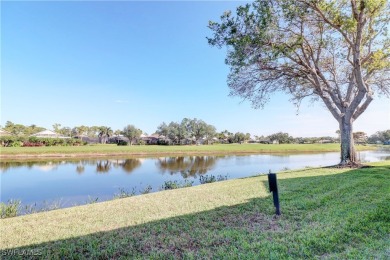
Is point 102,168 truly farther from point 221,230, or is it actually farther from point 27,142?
point 27,142

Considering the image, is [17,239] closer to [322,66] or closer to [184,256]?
[184,256]

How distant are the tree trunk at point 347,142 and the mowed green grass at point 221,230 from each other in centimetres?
778

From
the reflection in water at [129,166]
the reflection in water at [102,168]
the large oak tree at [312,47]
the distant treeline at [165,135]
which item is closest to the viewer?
the large oak tree at [312,47]

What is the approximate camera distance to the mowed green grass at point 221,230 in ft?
10.9

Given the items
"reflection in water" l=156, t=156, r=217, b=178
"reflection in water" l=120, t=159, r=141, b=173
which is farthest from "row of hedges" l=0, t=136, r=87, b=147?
"reflection in water" l=156, t=156, r=217, b=178

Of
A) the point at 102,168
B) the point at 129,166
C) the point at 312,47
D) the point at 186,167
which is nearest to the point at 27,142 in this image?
the point at 102,168

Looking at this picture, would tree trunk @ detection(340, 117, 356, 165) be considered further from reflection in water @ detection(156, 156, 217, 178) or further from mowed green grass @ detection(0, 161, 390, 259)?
reflection in water @ detection(156, 156, 217, 178)

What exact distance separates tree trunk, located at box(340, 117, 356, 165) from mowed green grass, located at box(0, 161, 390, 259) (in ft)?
25.5

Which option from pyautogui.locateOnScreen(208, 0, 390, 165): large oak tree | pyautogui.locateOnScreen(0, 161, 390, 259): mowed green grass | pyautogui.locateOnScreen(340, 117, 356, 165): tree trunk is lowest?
pyautogui.locateOnScreen(0, 161, 390, 259): mowed green grass

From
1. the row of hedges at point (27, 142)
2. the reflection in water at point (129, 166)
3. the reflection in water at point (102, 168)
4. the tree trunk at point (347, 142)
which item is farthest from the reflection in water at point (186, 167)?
the row of hedges at point (27, 142)

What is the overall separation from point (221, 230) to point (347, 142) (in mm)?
12317

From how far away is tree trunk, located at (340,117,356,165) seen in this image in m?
13.2

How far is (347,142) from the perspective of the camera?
13312 mm

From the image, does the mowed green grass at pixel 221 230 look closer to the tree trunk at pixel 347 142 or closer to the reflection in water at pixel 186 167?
the tree trunk at pixel 347 142
